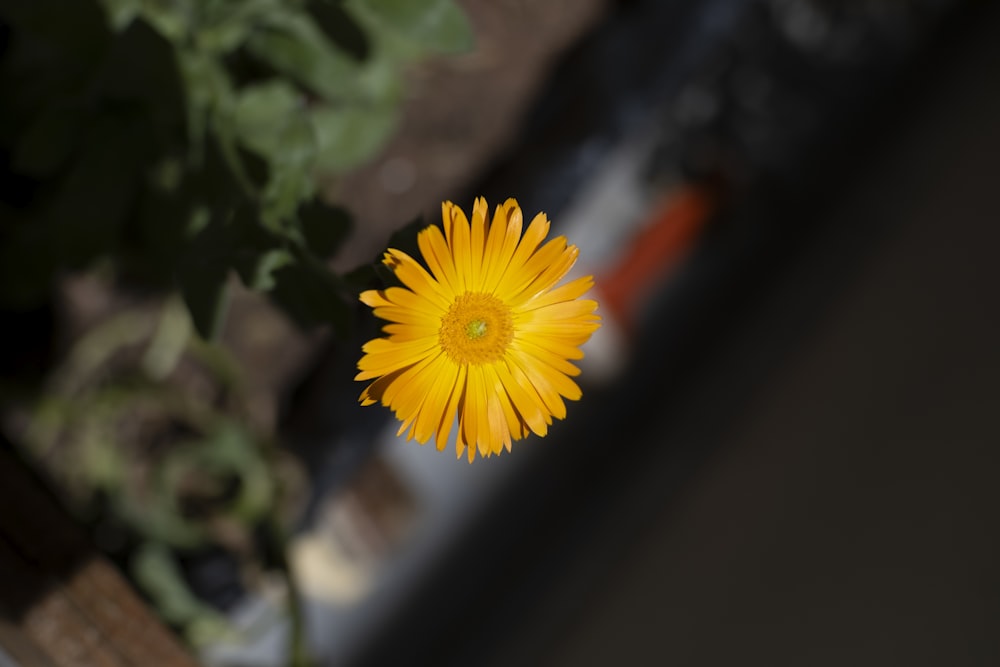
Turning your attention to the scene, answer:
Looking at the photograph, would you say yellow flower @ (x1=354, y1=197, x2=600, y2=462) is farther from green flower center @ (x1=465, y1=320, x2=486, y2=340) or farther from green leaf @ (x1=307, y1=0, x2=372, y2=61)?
green leaf @ (x1=307, y1=0, x2=372, y2=61)

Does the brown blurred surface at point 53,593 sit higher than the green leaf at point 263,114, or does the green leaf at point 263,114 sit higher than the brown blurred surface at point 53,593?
the green leaf at point 263,114

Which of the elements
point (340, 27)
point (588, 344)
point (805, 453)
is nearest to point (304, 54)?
point (340, 27)

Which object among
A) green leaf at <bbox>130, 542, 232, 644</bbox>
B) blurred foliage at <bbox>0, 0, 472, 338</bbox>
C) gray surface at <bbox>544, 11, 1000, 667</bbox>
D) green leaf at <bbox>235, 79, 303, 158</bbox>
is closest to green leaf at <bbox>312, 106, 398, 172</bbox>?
blurred foliage at <bbox>0, 0, 472, 338</bbox>

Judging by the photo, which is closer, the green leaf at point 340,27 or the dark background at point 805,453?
the green leaf at point 340,27

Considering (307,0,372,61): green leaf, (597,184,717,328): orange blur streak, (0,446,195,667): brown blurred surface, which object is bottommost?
(0,446,195,667): brown blurred surface

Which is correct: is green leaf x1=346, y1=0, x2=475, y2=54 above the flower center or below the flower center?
above

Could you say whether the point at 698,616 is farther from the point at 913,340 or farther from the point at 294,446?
the point at 294,446

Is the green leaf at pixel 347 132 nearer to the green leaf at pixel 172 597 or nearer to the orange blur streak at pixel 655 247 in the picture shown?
the green leaf at pixel 172 597

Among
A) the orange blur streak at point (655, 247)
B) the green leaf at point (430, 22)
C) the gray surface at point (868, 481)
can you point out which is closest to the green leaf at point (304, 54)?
the green leaf at point (430, 22)
